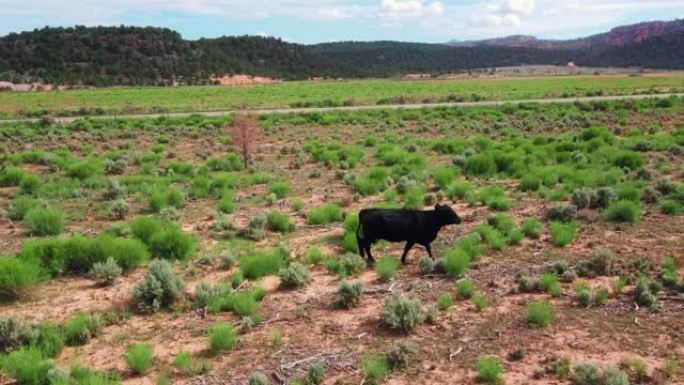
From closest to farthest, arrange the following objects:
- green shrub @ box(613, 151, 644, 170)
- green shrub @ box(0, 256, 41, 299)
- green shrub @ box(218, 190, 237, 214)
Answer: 1. green shrub @ box(0, 256, 41, 299)
2. green shrub @ box(218, 190, 237, 214)
3. green shrub @ box(613, 151, 644, 170)

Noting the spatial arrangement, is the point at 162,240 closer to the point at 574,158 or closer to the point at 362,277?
the point at 362,277

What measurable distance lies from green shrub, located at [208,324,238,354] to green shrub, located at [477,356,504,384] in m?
2.94

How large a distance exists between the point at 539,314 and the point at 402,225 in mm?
3019

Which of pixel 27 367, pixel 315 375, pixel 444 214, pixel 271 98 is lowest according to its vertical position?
pixel 315 375

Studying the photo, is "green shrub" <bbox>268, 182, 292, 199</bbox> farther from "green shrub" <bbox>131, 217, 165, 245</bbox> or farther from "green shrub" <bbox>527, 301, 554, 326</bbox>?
"green shrub" <bbox>527, 301, 554, 326</bbox>

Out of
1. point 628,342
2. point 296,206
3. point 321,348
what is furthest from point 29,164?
point 628,342

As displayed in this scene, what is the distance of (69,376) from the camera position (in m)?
6.06

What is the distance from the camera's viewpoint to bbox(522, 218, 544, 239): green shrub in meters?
10.8

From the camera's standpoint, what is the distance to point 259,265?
9.20m

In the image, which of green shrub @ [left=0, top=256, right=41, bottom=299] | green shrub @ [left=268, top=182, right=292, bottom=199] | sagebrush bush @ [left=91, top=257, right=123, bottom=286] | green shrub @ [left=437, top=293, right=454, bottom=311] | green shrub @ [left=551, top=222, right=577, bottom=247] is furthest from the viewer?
green shrub @ [left=268, top=182, right=292, bottom=199]

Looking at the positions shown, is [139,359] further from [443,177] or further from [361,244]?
[443,177]

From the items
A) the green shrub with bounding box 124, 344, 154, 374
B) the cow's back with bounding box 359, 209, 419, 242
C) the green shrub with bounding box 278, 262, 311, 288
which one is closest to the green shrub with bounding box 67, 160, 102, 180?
the green shrub with bounding box 278, 262, 311, 288

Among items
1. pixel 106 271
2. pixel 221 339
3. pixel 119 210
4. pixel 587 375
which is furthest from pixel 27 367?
pixel 119 210

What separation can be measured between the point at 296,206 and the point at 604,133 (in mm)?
16222
